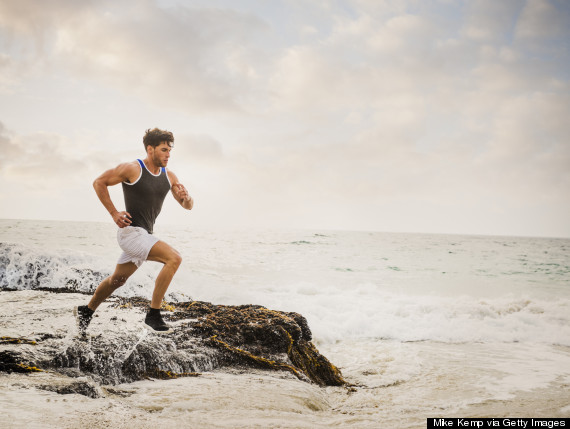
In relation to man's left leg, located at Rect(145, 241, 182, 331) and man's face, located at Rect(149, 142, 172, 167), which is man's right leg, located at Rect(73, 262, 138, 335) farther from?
man's face, located at Rect(149, 142, 172, 167)

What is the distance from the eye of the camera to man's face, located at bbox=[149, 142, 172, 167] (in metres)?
4.25

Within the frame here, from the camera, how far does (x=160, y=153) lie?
4.25 metres

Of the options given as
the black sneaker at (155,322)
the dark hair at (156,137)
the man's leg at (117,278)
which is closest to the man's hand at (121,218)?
the man's leg at (117,278)

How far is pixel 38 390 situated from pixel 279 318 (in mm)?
3144

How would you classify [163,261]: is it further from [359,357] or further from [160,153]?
[359,357]

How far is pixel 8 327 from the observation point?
437cm

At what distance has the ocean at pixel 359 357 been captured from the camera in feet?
9.77

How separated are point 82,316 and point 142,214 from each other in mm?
1459

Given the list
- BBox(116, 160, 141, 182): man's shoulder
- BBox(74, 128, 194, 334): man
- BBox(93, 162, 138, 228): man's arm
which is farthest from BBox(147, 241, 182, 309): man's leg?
BBox(116, 160, 141, 182): man's shoulder

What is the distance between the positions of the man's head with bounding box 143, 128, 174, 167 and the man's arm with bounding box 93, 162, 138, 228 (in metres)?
0.27

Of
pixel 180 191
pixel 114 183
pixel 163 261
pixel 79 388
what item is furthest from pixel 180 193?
pixel 79 388

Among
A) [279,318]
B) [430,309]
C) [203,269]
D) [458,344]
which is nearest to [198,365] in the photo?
[279,318]

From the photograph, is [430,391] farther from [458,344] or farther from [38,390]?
[38,390]

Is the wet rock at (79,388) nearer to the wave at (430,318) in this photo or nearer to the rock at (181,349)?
the rock at (181,349)
